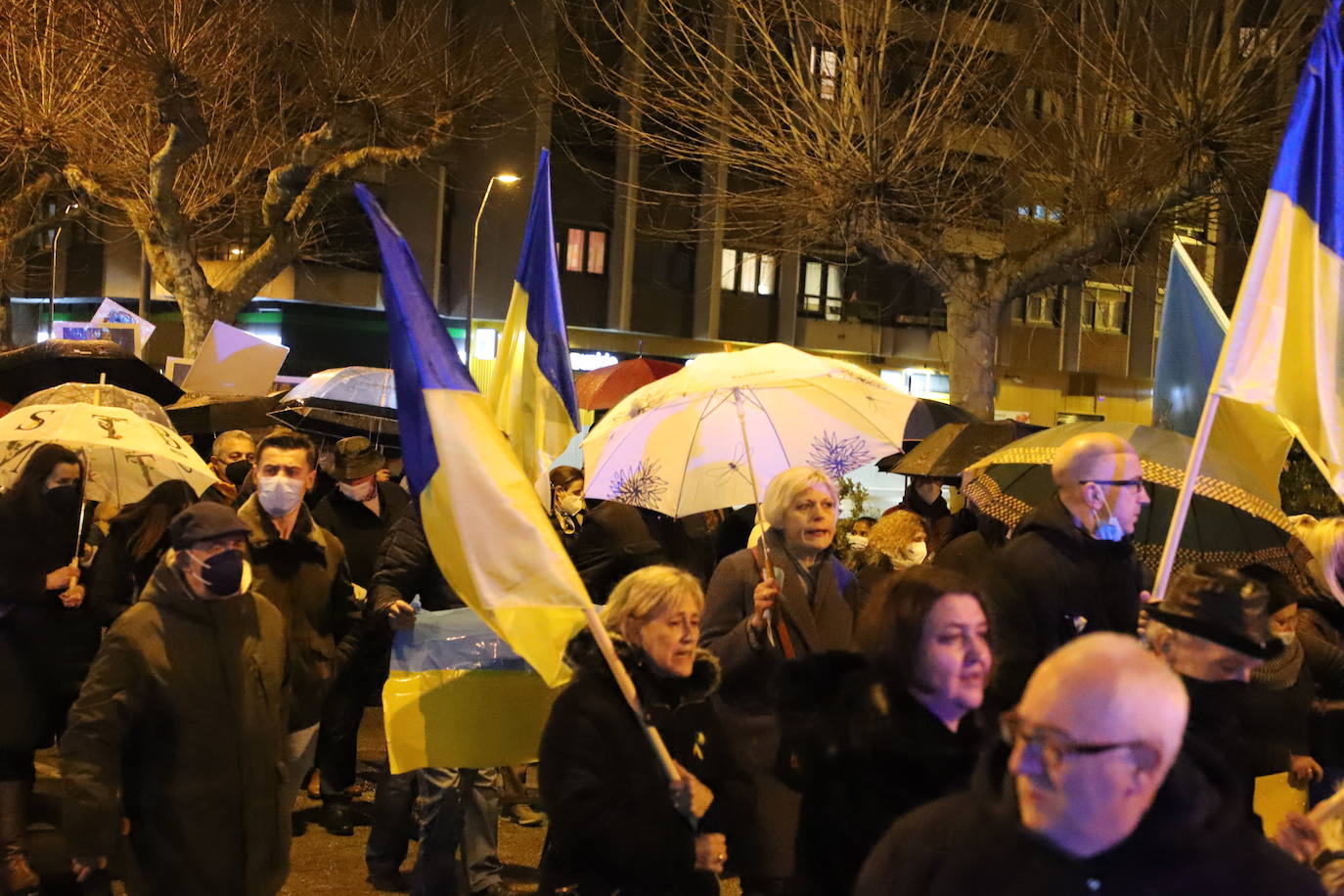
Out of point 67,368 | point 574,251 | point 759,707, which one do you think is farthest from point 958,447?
point 574,251

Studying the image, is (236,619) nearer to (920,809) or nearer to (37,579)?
(37,579)

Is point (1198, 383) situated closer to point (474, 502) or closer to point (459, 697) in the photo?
point (459, 697)

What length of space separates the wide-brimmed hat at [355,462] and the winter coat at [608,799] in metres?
4.16

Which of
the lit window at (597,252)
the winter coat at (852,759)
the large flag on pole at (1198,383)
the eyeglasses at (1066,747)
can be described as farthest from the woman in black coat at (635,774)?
the lit window at (597,252)

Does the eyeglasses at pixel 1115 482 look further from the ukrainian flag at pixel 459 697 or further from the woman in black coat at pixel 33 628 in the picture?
the woman in black coat at pixel 33 628

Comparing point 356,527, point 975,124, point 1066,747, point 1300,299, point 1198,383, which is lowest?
point 356,527

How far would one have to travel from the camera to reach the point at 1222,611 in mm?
3738

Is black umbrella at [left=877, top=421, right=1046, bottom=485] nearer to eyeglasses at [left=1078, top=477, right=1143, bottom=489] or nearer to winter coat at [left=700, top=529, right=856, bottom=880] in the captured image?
winter coat at [left=700, top=529, right=856, bottom=880]

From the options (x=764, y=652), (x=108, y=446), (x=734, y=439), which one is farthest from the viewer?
(x=108, y=446)

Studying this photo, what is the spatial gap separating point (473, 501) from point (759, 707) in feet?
4.24

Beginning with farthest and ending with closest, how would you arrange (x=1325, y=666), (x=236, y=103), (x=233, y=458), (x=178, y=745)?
1. (x=236, y=103)
2. (x=233, y=458)
3. (x=1325, y=666)
4. (x=178, y=745)

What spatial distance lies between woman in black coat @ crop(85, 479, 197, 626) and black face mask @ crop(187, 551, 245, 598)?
2.20 metres

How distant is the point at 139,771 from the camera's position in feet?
15.1

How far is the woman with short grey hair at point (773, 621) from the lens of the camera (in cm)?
490
